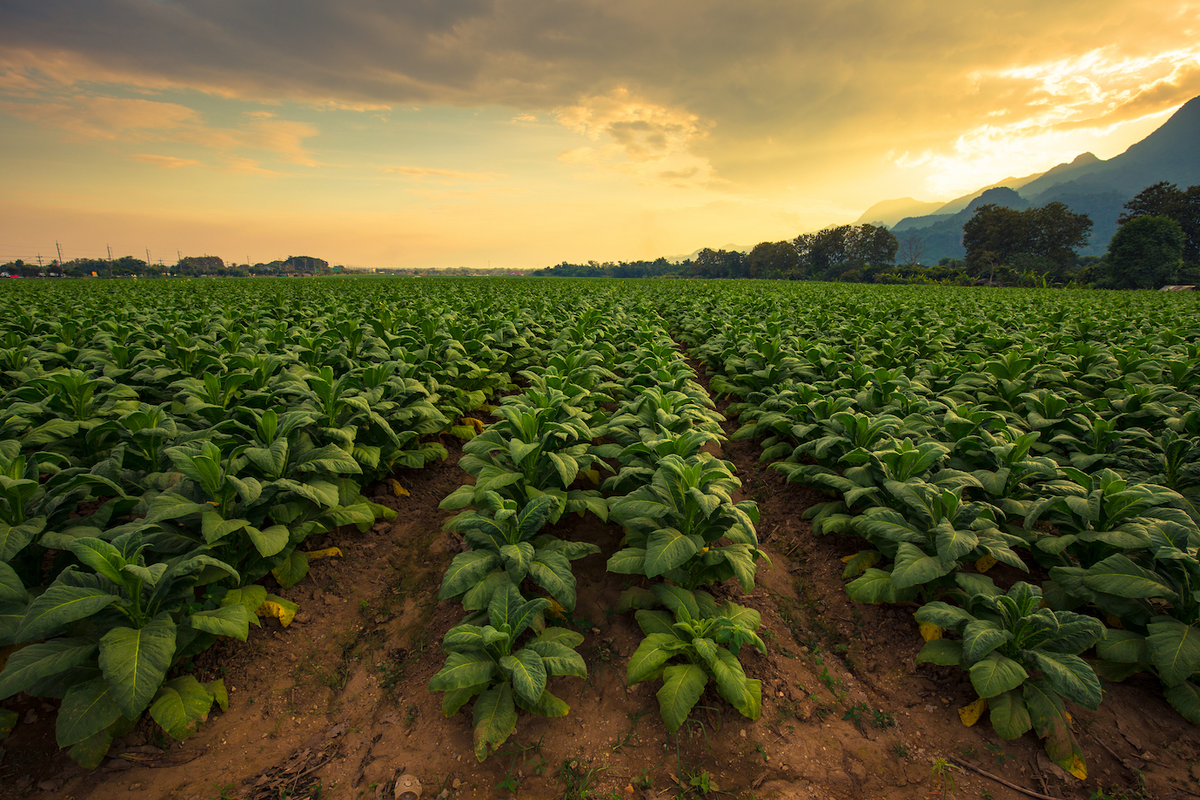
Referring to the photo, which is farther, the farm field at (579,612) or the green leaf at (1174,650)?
the green leaf at (1174,650)

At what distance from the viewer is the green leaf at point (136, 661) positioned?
93.6 inches

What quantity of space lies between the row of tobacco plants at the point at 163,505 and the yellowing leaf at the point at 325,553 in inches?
1.3

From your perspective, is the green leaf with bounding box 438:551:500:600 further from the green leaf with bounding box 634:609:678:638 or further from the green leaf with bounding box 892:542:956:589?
the green leaf with bounding box 892:542:956:589

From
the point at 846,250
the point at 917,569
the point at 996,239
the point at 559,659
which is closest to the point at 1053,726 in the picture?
the point at 917,569

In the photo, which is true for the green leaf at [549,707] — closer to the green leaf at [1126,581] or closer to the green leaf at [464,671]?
the green leaf at [464,671]

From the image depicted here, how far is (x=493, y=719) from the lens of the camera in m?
2.76

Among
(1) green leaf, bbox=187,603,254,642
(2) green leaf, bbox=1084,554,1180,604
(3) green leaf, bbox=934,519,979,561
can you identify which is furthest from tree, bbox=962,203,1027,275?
(1) green leaf, bbox=187,603,254,642

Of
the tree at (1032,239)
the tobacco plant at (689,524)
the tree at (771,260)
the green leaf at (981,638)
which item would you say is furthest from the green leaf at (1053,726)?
the tree at (771,260)

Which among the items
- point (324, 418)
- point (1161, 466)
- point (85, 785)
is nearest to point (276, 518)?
point (324, 418)

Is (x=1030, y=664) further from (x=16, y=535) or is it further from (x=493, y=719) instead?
(x=16, y=535)

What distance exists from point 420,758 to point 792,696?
244cm

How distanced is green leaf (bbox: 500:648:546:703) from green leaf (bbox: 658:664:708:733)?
75 cm

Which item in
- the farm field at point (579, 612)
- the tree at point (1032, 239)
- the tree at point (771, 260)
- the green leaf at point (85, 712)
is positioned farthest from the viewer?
the tree at point (771, 260)

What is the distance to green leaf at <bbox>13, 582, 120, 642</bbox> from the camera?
233 cm
